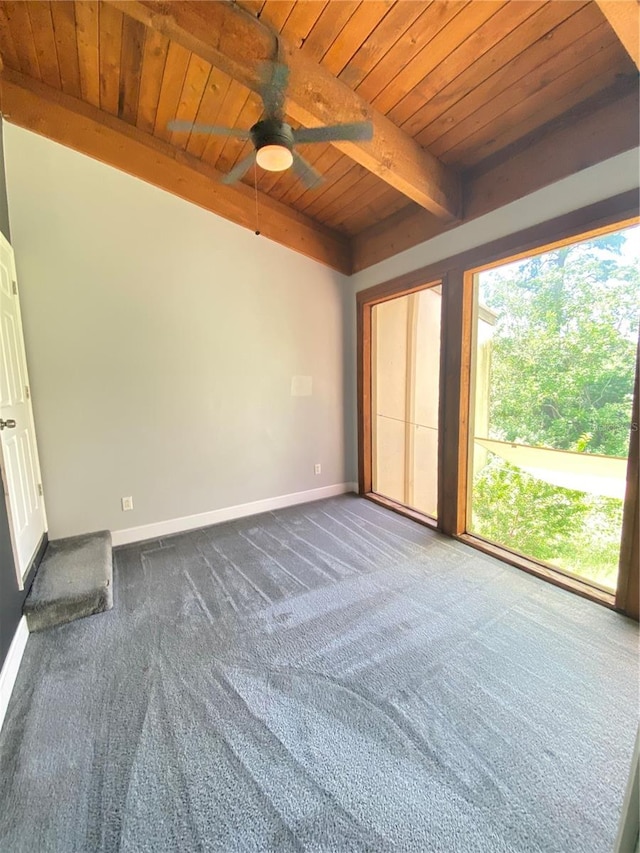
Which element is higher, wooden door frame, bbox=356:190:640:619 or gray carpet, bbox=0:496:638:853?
wooden door frame, bbox=356:190:640:619

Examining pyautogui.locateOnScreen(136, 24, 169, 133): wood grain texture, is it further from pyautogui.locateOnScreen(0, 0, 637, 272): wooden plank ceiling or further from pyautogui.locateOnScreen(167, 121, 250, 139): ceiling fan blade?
pyautogui.locateOnScreen(167, 121, 250, 139): ceiling fan blade

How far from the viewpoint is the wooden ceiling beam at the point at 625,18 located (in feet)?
4.28

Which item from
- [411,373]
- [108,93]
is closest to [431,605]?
[411,373]

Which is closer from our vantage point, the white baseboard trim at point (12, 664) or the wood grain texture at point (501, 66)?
the white baseboard trim at point (12, 664)

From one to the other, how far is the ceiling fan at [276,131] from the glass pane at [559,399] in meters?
1.57

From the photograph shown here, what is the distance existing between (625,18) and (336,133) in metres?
1.20

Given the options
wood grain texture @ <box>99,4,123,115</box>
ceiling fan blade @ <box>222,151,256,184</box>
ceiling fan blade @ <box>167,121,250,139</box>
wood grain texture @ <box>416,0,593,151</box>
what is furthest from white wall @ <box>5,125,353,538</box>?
wood grain texture @ <box>416,0,593,151</box>

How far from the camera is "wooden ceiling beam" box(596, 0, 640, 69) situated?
1304 millimetres

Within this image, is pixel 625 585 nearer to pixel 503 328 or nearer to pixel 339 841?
pixel 339 841

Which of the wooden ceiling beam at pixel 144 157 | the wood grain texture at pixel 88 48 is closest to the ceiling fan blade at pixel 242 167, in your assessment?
the wood grain texture at pixel 88 48

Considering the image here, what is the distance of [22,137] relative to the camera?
247cm

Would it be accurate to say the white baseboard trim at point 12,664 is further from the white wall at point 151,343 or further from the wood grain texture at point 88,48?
the wood grain texture at point 88,48

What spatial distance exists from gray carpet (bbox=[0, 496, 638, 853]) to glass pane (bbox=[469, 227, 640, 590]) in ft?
3.31

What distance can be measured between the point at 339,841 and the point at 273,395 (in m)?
3.08
